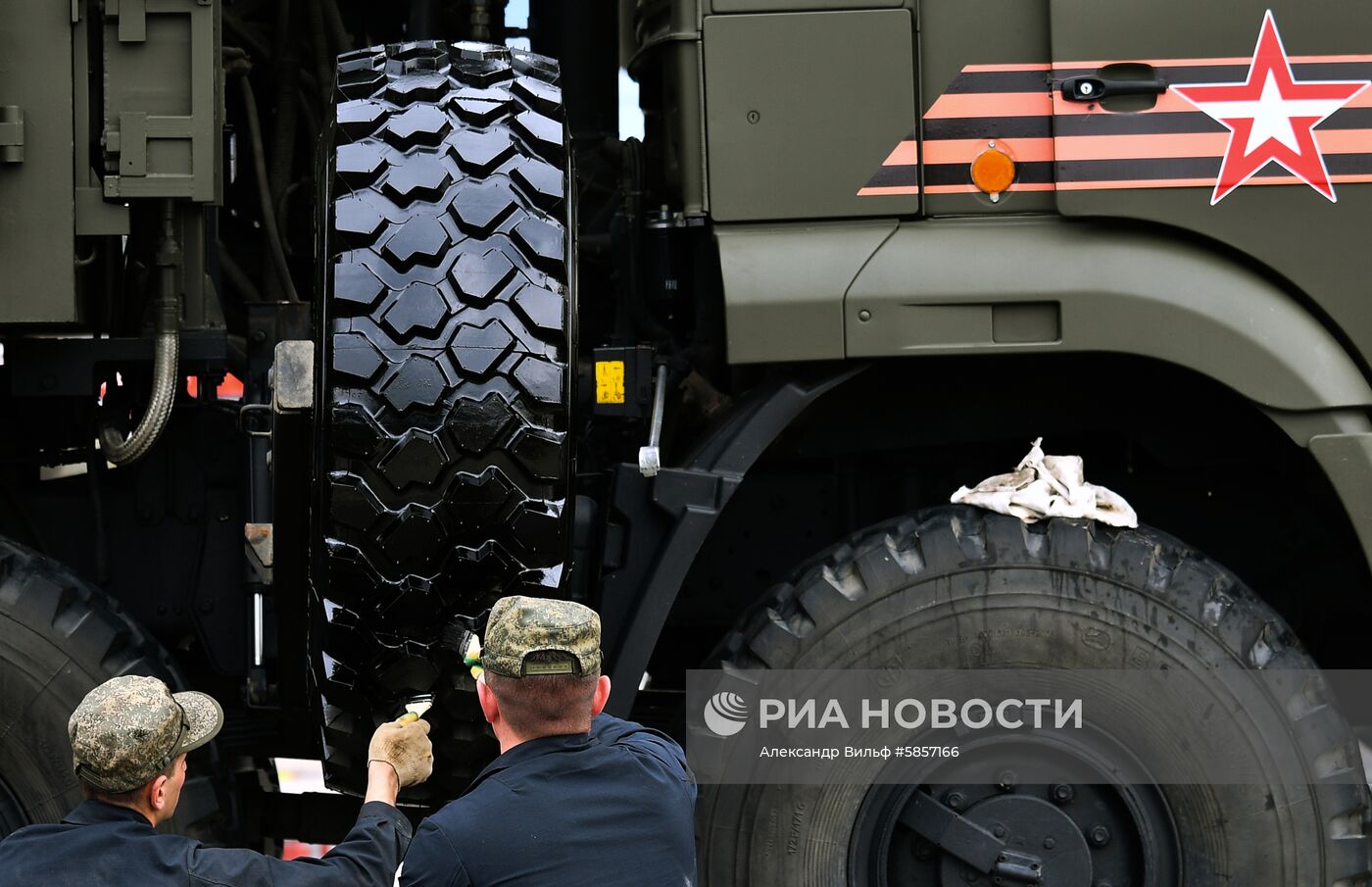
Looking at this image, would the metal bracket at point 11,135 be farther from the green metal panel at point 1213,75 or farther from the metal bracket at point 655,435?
the green metal panel at point 1213,75

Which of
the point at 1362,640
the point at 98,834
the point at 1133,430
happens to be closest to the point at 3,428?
the point at 98,834

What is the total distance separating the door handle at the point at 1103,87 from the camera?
3.61 meters

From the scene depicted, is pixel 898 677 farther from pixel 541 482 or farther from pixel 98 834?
pixel 98 834

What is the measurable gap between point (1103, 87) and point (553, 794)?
203cm

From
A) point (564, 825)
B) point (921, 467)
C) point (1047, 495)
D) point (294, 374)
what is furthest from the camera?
point (921, 467)

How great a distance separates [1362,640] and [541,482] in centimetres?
237

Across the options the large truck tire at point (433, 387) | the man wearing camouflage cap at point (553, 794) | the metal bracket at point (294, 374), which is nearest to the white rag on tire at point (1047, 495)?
the large truck tire at point (433, 387)

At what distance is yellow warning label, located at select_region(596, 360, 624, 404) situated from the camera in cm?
374

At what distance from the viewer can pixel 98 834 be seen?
8.43 ft

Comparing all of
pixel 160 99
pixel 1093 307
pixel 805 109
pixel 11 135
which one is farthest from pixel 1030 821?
pixel 11 135

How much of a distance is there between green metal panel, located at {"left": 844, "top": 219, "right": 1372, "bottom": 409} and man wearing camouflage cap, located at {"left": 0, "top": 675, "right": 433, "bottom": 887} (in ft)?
5.48

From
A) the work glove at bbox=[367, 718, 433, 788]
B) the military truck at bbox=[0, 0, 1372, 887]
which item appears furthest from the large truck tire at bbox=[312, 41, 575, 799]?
the work glove at bbox=[367, 718, 433, 788]

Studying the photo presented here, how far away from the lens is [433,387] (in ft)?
10.6

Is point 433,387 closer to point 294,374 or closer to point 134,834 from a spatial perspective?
point 294,374
